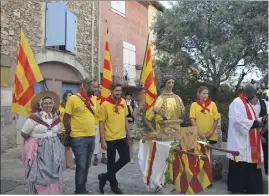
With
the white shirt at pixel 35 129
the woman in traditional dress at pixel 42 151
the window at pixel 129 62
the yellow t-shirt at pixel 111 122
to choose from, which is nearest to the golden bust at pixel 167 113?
the yellow t-shirt at pixel 111 122

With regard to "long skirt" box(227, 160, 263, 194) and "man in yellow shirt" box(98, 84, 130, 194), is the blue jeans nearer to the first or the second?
"man in yellow shirt" box(98, 84, 130, 194)

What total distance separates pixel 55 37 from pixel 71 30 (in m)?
0.74

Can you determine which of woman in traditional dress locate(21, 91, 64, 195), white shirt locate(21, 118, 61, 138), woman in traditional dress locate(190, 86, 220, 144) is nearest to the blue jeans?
woman in traditional dress locate(21, 91, 64, 195)

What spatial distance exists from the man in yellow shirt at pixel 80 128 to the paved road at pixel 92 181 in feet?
1.83

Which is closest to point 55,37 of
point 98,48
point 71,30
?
point 71,30

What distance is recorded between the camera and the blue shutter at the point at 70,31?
11.4 meters

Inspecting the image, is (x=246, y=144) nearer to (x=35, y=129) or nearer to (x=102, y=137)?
(x=102, y=137)

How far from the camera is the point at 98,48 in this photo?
14188 millimetres

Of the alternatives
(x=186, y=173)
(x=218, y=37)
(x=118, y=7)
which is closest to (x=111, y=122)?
(x=186, y=173)

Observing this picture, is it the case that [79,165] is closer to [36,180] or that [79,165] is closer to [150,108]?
[36,180]

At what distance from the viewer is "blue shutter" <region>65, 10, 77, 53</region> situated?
37.3 feet

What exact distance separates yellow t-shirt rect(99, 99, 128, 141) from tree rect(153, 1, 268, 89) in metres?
10.2

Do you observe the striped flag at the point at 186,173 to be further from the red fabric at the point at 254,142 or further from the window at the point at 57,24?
the window at the point at 57,24

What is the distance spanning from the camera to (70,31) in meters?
11.6
